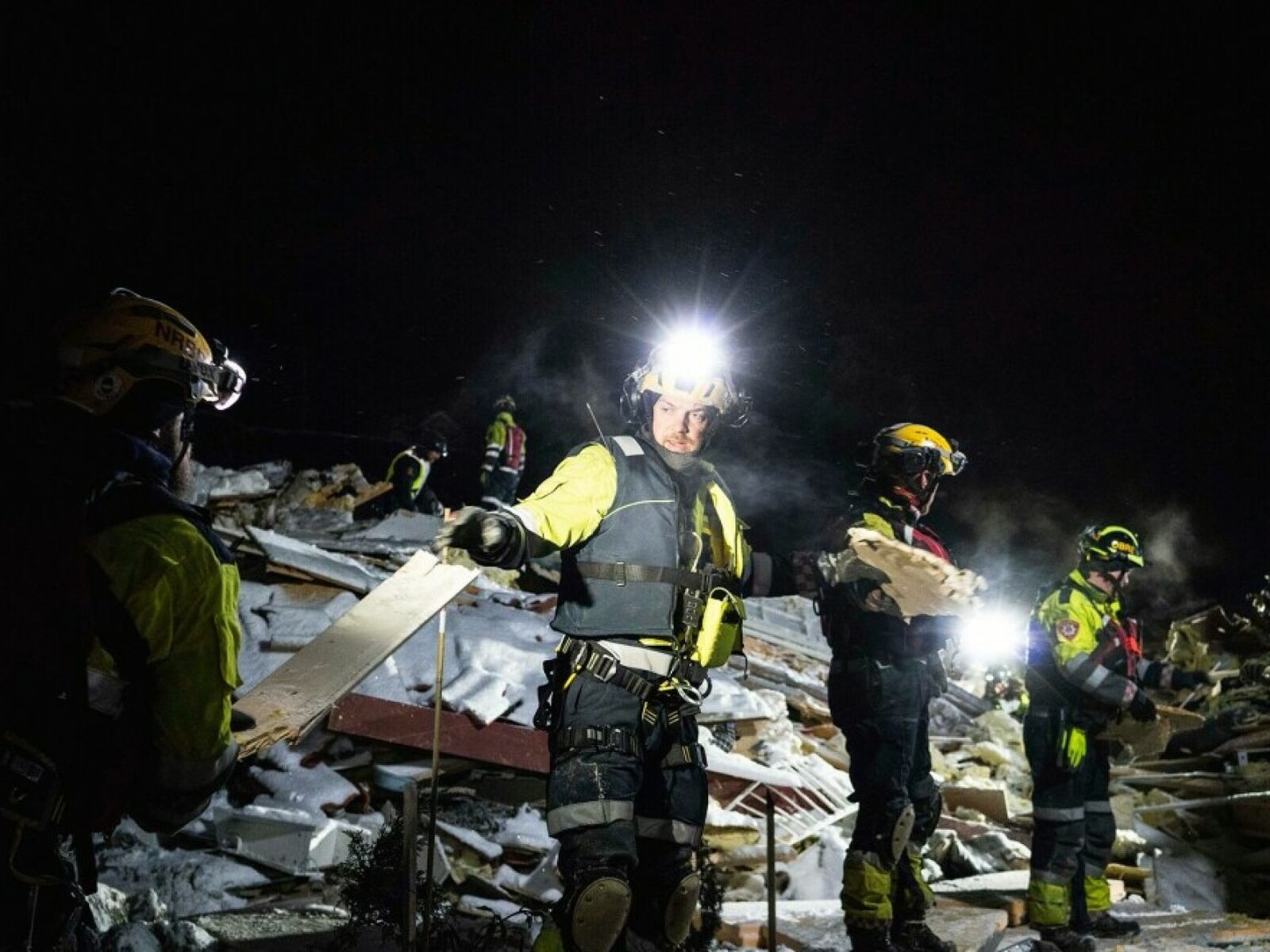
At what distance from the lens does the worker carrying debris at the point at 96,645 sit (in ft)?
5.64

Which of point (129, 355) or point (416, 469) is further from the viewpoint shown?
point (416, 469)

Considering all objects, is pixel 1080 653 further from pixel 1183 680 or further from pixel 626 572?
pixel 626 572

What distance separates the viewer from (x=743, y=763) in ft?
22.5

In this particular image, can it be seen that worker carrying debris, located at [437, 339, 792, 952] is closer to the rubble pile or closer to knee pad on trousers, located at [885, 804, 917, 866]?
the rubble pile

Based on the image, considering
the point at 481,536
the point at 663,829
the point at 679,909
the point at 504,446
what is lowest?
the point at 679,909

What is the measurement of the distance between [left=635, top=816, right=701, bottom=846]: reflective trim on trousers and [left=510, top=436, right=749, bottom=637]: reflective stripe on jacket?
27.3 inches

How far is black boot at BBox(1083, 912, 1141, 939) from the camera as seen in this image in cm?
482

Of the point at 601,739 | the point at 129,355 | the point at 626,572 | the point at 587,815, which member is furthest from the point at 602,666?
the point at 129,355

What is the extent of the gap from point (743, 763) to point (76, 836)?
5726mm

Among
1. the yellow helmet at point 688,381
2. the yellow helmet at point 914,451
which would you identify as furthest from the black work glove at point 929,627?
the yellow helmet at point 688,381

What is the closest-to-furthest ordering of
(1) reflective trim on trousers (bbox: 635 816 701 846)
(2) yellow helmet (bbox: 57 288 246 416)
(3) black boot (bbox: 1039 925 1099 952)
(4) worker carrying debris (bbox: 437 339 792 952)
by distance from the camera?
(2) yellow helmet (bbox: 57 288 246 416) < (4) worker carrying debris (bbox: 437 339 792 952) < (1) reflective trim on trousers (bbox: 635 816 701 846) < (3) black boot (bbox: 1039 925 1099 952)

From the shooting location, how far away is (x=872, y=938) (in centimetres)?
385

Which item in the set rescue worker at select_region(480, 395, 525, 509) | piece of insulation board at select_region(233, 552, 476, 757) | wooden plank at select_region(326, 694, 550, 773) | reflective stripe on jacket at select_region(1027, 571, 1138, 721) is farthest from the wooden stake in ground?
rescue worker at select_region(480, 395, 525, 509)

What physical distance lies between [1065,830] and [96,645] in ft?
16.3
